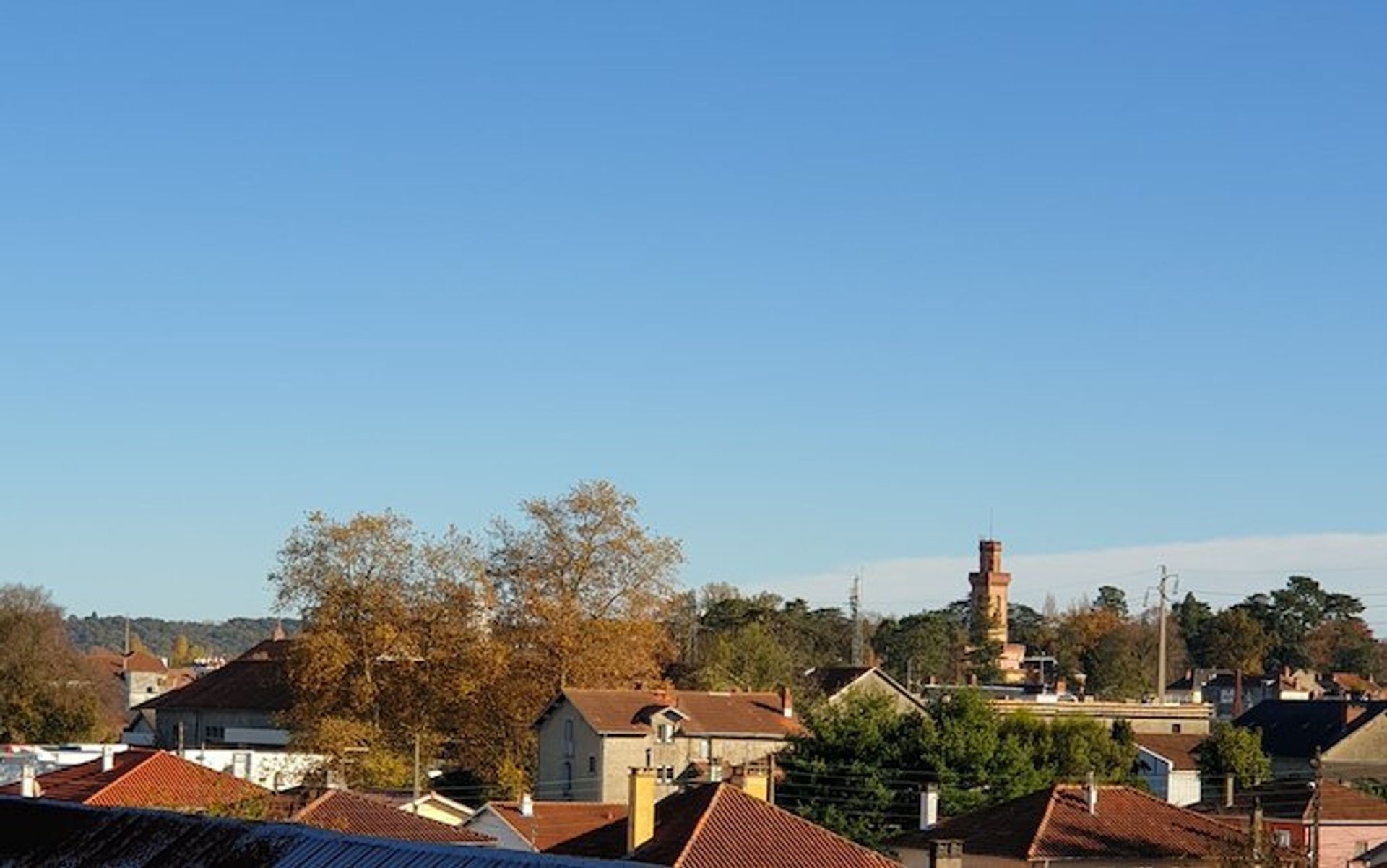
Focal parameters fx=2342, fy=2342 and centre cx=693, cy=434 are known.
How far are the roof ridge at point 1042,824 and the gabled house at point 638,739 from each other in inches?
835

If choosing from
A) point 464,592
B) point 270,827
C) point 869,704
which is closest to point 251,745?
point 464,592

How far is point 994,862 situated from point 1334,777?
40.0 meters

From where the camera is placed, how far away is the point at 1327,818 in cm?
6072

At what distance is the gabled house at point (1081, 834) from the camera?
1895 inches

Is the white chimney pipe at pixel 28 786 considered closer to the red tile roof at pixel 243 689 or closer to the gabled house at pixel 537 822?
the gabled house at pixel 537 822

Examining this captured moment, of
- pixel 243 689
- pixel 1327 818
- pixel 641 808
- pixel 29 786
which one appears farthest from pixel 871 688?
pixel 29 786

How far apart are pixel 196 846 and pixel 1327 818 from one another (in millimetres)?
40059

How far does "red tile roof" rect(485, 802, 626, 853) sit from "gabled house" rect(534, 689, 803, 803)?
15216 mm

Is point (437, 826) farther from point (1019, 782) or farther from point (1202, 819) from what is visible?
point (1019, 782)

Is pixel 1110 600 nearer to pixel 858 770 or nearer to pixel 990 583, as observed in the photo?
pixel 990 583

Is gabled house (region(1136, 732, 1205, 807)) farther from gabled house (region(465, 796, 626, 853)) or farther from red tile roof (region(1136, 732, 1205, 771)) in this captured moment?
gabled house (region(465, 796, 626, 853))

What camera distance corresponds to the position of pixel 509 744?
79.8 metres

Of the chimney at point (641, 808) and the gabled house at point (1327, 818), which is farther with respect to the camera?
the gabled house at point (1327, 818)

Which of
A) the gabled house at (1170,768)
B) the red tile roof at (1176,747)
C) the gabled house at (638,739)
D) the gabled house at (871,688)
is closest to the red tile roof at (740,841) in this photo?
the gabled house at (871,688)
